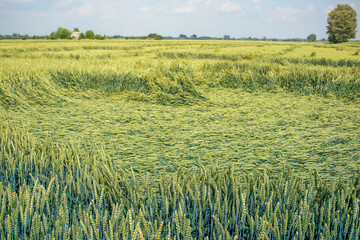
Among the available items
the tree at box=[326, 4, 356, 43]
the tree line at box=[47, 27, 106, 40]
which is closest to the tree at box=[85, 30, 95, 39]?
the tree line at box=[47, 27, 106, 40]

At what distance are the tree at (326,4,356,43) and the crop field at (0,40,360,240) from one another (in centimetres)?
5206

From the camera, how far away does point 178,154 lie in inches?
82.0

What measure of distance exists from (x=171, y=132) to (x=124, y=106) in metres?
1.25

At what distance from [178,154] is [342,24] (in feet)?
187

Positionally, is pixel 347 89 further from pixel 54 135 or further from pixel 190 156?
pixel 54 135

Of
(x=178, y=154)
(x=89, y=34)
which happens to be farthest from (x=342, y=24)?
(x=89, y=34)

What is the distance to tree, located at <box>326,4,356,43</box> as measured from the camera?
46.6 meters

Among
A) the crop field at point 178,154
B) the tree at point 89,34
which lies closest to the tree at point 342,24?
the crop field at point 178,154

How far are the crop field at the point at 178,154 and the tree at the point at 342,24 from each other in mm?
52065

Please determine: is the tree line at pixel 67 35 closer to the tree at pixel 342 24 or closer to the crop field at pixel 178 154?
the tree at pixel 342 24

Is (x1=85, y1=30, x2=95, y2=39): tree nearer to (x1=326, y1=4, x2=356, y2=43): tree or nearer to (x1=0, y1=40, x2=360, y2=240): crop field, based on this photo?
(x1=326, y1=4, x2=356, y2=43): tree

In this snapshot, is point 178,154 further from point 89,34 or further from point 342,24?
point 89,34

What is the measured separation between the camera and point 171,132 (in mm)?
2580

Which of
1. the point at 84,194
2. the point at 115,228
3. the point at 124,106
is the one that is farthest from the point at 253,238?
the point at 124,106
